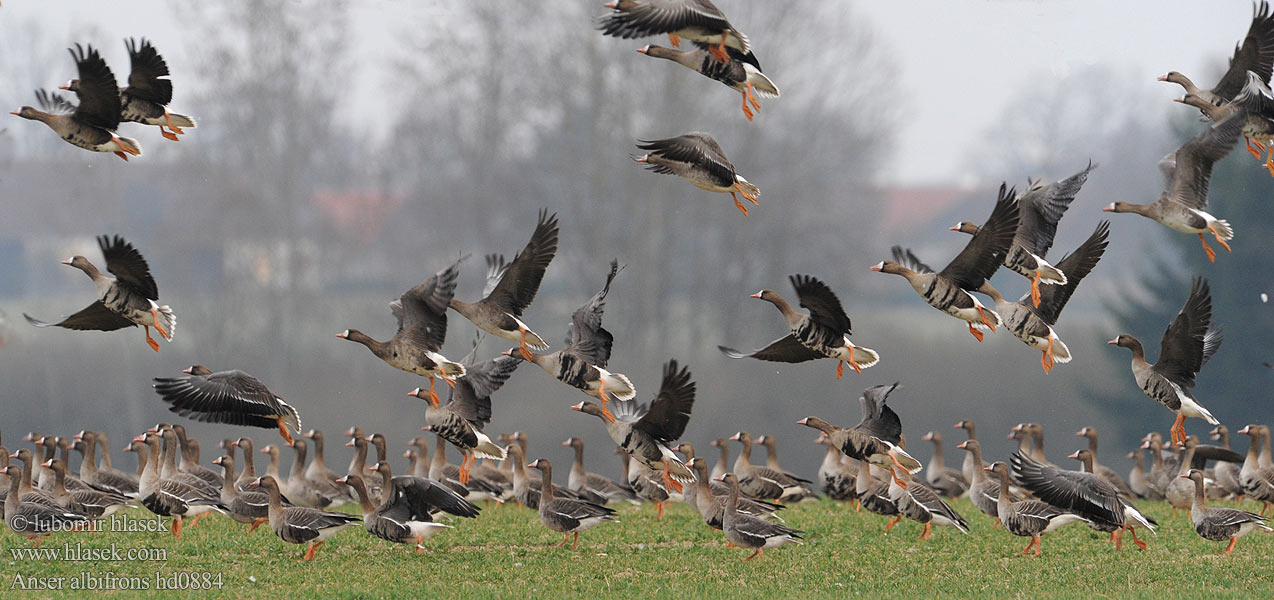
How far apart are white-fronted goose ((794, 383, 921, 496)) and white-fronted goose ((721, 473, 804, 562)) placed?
1.10 m

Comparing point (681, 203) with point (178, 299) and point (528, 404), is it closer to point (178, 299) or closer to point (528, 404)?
point (528, 404)

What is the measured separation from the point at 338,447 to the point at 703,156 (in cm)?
1724

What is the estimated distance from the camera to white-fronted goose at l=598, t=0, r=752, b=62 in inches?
391

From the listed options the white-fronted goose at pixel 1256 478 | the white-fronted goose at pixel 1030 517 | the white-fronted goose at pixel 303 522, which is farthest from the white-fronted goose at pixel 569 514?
the white-fronted goose at pixel 1256 478

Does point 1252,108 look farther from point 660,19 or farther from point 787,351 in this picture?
point 660,19

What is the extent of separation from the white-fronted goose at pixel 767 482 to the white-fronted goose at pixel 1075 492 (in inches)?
196

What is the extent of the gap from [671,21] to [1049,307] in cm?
499

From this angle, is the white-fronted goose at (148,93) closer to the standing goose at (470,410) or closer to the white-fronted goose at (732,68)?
the standing goose at (470,410)

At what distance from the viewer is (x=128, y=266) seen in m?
10.6

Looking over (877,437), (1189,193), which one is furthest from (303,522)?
(1189,193)

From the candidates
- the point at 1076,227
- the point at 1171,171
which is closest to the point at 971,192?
the point at 1076,227

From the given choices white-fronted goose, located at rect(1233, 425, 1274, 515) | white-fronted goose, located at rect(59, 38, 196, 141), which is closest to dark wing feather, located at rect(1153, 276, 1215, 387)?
white-fronted goose, located at rect(1233, 425, 1274, 515)

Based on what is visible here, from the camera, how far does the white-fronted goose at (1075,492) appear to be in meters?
12.1

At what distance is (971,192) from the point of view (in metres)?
28.4
